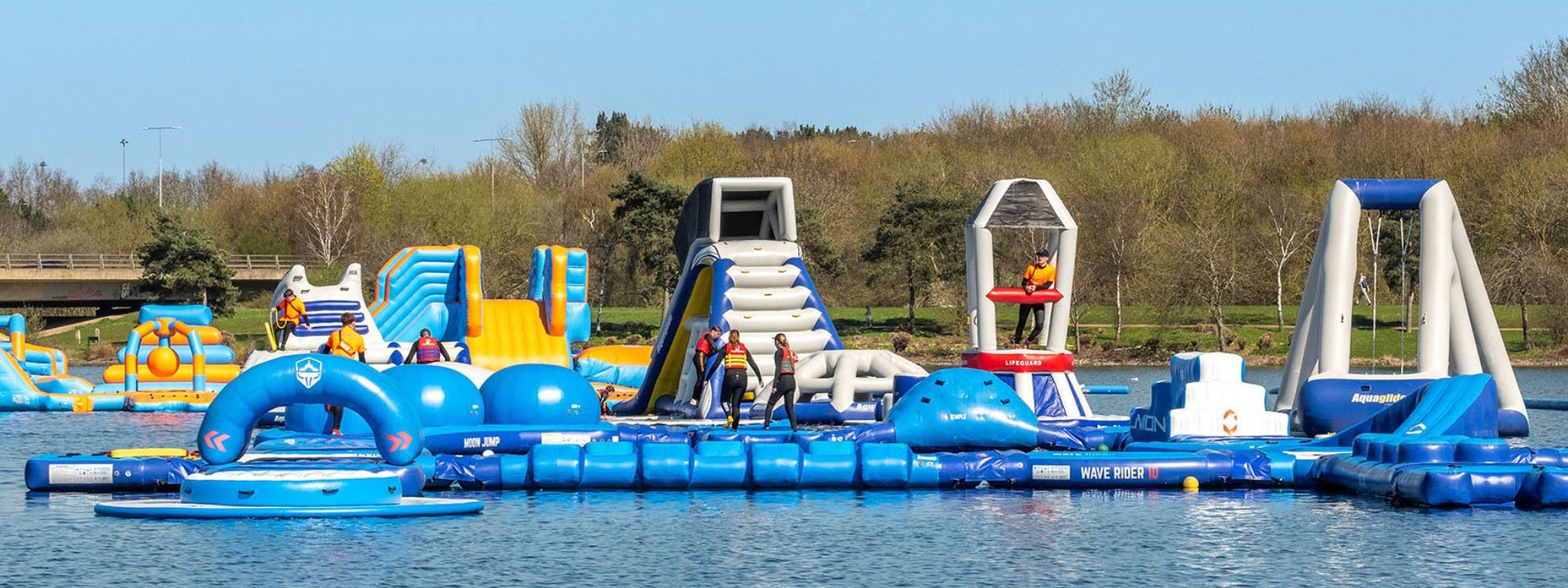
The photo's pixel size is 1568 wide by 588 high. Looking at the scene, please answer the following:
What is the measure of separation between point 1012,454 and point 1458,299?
8.13 meters

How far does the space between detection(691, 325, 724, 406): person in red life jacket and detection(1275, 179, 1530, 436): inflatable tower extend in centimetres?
779

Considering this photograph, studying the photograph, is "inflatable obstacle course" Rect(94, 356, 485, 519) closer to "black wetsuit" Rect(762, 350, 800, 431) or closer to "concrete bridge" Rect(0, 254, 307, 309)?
"black wetsuit" Rect(762, 350, 800, 431)

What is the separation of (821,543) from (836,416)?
39.0 feet

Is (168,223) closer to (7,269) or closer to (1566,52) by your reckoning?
(7,269)

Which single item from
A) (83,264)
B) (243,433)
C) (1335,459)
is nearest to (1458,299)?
(1335,459)

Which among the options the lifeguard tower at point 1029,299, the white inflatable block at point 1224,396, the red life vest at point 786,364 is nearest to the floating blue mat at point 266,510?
the red life vest at point 786,364

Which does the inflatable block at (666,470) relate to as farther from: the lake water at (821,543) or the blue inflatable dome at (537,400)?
the blue inflatable dome at (537,400)

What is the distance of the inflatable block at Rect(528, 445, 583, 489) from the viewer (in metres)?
19.2

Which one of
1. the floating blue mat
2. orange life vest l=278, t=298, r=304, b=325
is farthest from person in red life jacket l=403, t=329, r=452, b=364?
the floating blue mat

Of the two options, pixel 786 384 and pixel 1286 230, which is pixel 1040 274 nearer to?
pixel 786 384

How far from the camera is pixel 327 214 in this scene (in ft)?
295

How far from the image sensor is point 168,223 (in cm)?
7144

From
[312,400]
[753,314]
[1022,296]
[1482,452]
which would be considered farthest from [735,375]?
[1482,452]

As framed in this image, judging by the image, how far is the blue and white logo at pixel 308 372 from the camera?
17.5 meters
